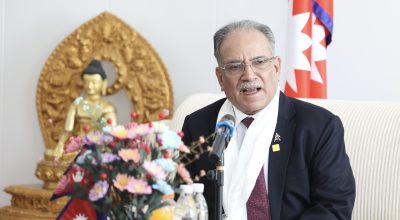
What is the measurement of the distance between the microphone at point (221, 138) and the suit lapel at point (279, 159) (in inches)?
21.5

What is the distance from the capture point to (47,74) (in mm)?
4660

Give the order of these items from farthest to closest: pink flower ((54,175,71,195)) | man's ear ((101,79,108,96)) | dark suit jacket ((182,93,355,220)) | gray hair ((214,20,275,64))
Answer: man's ear ((101,79,108,96))
gray hair ((214,20,275,64))
dark suit jacket ((182,93,355,220))
pink flower ((54,175,71,195))

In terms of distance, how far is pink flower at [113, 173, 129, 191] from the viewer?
1.57 meters

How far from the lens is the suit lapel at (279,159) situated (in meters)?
2.36

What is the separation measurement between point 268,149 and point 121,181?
0.92 meters

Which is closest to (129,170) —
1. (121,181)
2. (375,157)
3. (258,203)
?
(121,181)

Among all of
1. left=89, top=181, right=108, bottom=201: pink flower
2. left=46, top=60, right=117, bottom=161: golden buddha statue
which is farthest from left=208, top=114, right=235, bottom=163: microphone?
left=46, top=60, right=117, bottom=161: golden buddha statue

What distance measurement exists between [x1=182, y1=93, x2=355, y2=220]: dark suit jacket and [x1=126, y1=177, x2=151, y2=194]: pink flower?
29.6 inches

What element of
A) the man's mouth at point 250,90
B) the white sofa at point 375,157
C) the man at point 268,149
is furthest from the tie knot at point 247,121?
the white sofa at point 375,157

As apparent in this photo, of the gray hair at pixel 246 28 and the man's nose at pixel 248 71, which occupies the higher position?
the gray hair at pixel 246 28

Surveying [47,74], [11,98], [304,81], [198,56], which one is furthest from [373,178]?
[11,98]

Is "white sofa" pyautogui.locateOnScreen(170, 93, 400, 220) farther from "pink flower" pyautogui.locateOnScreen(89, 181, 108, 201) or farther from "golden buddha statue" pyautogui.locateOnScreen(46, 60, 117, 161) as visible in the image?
"golden buddha statue" pyautogui.locateOnScreen(46, 60, 117, 161)

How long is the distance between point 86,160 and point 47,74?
10.3 ft

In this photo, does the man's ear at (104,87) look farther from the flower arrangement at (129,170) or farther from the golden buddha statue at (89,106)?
the flower arrangement at (129,170)
